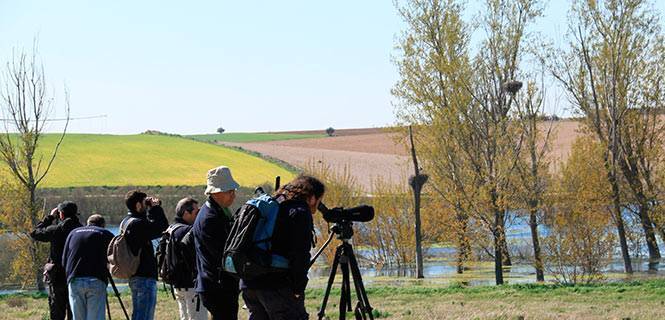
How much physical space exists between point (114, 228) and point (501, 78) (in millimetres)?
29484

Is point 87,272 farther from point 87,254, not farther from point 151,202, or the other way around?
point 151,202

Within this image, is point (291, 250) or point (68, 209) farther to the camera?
point (68, 209)

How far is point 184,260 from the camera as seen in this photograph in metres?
9.77

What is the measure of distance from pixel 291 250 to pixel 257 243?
0.24 metres

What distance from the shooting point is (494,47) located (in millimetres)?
36062

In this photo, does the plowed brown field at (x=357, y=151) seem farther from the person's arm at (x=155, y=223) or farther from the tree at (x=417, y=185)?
the person's arm at (x=155, y=223)

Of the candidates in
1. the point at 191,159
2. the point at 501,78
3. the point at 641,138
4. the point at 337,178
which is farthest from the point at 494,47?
the point at 191,159

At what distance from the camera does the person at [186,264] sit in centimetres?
969

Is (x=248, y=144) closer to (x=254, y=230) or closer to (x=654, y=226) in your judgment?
(x=654, y=226)

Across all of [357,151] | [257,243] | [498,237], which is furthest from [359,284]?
[357,151]

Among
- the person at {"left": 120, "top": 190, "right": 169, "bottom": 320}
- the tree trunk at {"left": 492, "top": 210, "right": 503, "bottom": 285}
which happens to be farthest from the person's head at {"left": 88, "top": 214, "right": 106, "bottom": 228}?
the tree trunk at {"left": 492, "top": 210, "right": 503, "bottom": 285}

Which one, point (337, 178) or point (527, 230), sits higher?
point (337, 178)

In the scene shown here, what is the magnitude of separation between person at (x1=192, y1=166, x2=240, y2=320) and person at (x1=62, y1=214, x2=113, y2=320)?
219 cm

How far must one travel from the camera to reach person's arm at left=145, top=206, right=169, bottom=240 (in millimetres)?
10586
